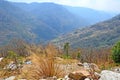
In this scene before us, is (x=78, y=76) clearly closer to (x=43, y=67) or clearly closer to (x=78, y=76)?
(x=78, y=76)

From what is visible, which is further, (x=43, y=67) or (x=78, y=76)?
(x=43, y=67)

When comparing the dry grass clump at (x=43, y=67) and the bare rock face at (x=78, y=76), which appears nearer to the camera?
the bare rock face at (x=78, y=76)

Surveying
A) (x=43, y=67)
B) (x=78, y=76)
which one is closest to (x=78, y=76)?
(x=78, y=76)

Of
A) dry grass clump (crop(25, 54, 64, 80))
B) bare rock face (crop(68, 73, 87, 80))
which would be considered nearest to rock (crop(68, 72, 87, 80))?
bare rock face (crop(68, 73, 87, 80))

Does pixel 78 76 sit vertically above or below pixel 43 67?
below

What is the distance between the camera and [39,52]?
8.69m

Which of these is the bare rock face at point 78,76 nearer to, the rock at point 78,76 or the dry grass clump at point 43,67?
the rock at point 78,76

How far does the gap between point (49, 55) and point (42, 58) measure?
0.22 m

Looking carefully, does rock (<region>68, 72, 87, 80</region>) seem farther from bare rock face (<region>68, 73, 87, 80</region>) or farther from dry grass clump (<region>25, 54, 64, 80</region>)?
dry grass clump (<region>25, 54, 64, 80</region>)

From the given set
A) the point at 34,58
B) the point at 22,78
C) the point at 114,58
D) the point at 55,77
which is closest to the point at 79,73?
the point at 55,77

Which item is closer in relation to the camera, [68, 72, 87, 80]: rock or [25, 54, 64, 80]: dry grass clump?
[68, 72, 87, 80]: rock

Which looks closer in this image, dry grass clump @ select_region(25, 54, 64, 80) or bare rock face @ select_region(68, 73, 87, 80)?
bare rock face @ select_region(68, 73, 87, 80)

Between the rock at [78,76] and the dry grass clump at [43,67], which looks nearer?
the rock at [78,76]

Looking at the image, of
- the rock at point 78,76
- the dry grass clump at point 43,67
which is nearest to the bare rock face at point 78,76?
the rock at point 78,76
